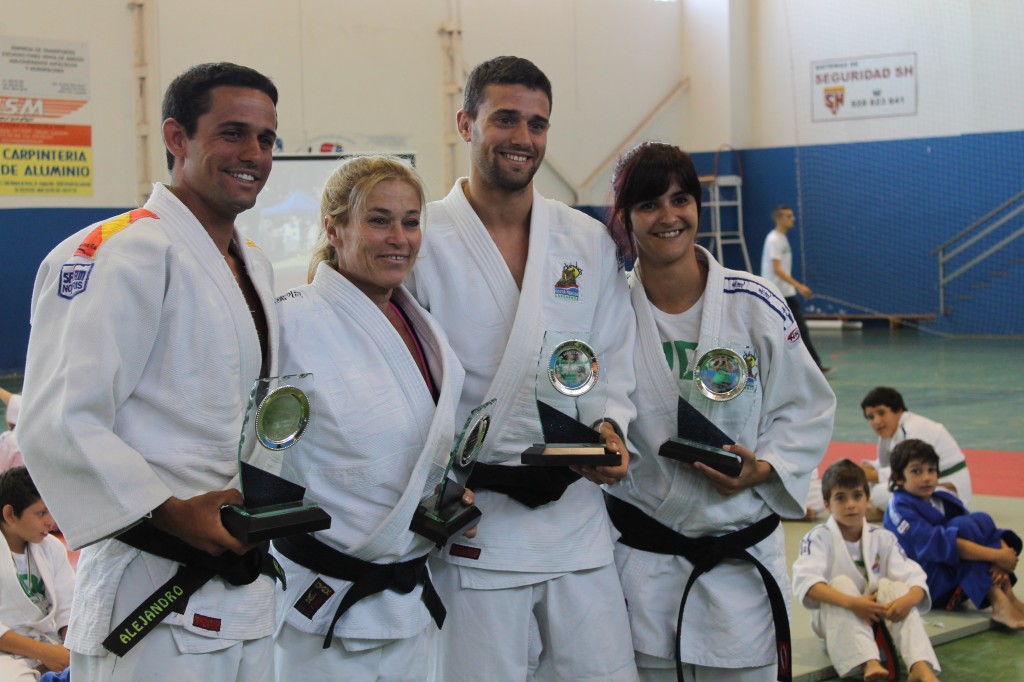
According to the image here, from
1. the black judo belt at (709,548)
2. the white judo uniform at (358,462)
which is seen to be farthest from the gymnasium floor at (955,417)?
the white judo uniform at (358,462)

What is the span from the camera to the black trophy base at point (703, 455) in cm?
264

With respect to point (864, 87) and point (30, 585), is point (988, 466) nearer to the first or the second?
point (30, 585)

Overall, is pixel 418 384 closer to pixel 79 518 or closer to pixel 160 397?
pixel 160 397

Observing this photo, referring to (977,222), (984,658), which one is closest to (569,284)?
(984,658)

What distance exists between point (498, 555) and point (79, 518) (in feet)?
3.39

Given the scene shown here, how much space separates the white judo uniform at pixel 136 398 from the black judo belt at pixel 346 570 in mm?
245

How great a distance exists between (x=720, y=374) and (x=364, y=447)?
88 cm

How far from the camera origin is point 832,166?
18.0 meters

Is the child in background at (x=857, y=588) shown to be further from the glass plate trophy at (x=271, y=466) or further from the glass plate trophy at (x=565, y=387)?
the glass plate trophy at (x=271, y=466)

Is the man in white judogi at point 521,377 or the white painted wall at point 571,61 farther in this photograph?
the white painted wall at point 571,61

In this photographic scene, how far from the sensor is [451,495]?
8.43 feet

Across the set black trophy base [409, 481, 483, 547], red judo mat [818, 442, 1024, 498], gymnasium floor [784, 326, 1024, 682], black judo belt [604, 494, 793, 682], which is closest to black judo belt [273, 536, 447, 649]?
black trophy base [409, 481, 483, 547]

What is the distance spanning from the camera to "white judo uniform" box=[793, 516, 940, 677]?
4.26 meters


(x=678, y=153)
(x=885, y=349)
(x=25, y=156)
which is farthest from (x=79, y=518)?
(x=885, y=349)
